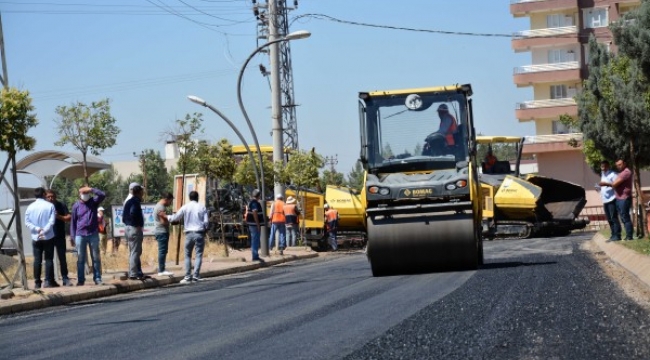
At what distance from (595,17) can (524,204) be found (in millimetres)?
38381

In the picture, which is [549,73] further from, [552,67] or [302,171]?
[302,171]

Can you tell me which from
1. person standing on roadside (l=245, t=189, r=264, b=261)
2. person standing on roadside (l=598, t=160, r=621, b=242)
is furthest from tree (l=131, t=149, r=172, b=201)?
person standing on roadside (l=598, t=160, r=621, b=242)

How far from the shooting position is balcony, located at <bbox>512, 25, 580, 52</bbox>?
68.5 meters

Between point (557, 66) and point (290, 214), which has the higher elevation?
point (557, 66)

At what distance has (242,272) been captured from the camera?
80.6ft

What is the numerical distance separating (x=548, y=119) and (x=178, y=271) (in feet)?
163

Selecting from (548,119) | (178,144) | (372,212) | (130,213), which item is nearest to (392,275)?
(372,212)

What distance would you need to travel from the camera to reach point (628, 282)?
13.8m

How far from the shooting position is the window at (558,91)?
6988 cm

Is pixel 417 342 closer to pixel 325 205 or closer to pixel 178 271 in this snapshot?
pixel 178 271

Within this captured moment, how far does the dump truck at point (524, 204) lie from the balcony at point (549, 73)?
31785 millimetres

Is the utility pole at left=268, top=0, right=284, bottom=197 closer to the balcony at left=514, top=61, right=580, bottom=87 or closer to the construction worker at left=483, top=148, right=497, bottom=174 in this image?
the construction worker at left=483, top=148, right=497, bottom=174

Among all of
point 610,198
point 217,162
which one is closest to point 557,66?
point 217,162

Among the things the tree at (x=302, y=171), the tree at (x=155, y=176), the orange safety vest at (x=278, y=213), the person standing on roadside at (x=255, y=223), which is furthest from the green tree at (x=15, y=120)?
the tree at (x=155, y=176)
